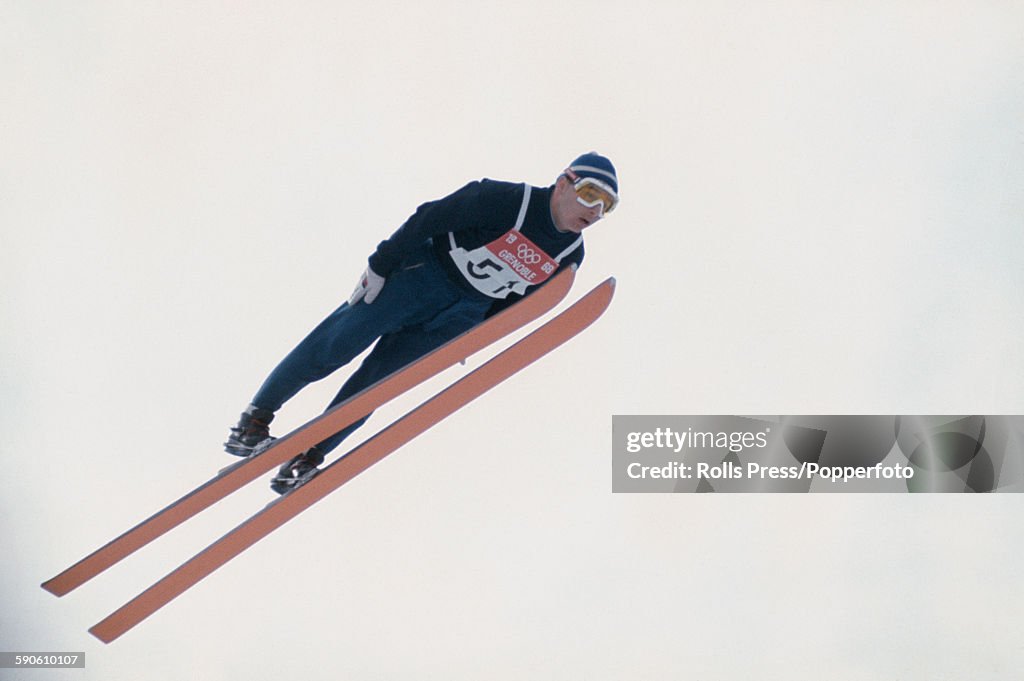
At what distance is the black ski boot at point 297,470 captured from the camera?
355 cm

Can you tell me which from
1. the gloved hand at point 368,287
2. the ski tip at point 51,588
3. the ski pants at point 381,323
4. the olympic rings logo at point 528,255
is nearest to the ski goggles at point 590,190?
the olympic rings logo at point 528,255

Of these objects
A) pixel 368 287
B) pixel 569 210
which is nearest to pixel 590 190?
pixel 569 210

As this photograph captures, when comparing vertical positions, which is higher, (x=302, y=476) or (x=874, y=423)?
(x=874, y=423)

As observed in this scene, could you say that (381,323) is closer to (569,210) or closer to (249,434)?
(249,434)

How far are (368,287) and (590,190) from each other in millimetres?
950

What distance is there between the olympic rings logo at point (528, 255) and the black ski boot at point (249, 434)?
118 cm

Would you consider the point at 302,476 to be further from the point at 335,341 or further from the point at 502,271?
the point at 502,271

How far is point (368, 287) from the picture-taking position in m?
3.44

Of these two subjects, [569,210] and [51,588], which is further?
[51,588]

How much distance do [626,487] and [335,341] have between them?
2.81 metres

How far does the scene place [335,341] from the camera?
11.3 feet

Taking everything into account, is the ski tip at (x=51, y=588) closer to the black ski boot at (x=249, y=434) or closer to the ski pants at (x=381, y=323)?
the black ski boot at (x=249, y=434)

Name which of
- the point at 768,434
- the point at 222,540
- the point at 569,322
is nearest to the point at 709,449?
the point at 768,434

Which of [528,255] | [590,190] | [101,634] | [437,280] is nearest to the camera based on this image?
[590,190]
